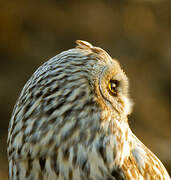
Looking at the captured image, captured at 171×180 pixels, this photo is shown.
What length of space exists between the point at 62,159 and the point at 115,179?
0.27 meters

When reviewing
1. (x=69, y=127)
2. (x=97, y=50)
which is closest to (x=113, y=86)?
(x=97, y=50)

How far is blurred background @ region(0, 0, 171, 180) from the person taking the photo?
26.8 feet

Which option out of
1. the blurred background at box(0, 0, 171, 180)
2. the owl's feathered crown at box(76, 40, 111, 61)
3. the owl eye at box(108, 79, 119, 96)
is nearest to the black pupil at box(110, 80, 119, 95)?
the owl eye at box(108, 79, 119, 96)

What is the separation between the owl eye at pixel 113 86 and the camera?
2.09 meters

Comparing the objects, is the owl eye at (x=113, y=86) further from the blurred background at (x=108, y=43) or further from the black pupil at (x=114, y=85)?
the blurred background at (x=108, y=43)

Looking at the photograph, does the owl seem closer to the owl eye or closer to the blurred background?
the owl eye

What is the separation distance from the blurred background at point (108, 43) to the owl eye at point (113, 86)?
17.6 ft

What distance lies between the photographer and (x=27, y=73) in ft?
27.1

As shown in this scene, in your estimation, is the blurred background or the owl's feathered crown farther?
the blurred background

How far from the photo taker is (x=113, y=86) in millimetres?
2125

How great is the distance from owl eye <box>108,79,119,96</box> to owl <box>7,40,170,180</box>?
3cm

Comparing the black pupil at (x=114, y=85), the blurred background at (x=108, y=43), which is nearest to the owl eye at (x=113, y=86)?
the black pupil at (x=114, y=85)

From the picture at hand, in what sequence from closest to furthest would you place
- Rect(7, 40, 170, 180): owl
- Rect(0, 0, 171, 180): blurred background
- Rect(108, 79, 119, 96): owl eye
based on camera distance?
1. Rect(7, 40, 170, 180): owl
2. Rect(108, 79, 119, 96): owl eye
3. Rect(0, 0, 171, 180): blurred background

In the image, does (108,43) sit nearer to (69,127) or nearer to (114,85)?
Answer: (114,85)
